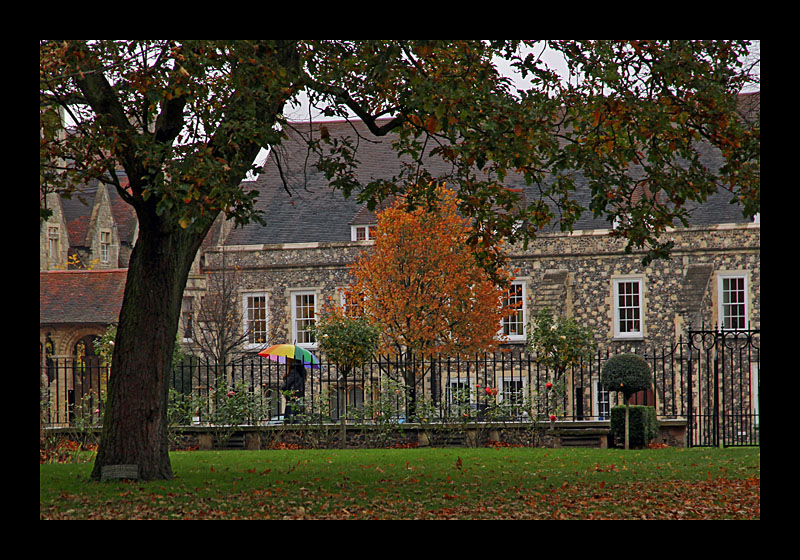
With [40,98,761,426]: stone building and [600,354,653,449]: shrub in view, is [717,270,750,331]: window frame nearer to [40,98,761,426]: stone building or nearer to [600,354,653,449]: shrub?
[40,98,761,426]: stone building

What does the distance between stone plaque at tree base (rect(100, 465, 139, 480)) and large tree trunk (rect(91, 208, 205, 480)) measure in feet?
0.21

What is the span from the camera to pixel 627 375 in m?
18.5

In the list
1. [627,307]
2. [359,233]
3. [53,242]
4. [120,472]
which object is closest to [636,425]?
[120,472]

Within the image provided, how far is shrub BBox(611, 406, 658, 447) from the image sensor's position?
17.3 meters

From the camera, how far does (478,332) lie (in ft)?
103

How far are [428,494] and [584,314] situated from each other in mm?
24885

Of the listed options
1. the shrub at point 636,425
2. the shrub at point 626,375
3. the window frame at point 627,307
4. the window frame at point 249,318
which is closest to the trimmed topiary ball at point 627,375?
the shrub at point 626,375

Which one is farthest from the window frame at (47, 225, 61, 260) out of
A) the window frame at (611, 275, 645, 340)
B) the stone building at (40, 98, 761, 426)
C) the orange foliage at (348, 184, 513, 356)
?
the window frame at (611, 275, 645, 340)

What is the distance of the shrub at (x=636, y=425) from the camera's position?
17.3m

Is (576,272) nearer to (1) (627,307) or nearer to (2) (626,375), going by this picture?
(1) (627,307)

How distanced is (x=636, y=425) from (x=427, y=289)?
Answer: 47.3 ft

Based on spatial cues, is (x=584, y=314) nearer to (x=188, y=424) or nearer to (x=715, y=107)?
(x=188, y=424)

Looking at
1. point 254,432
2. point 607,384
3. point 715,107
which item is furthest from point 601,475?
point 254,432

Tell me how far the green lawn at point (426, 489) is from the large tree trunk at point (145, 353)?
1.54ft
